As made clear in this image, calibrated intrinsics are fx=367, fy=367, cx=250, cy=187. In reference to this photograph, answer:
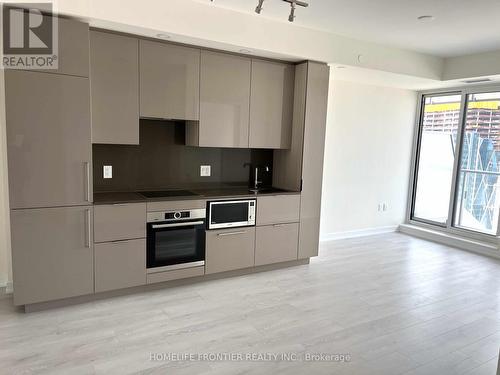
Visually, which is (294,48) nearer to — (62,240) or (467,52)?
(467,52)

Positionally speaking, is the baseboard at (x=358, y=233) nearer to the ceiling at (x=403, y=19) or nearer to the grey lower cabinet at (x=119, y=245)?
the ceiling at (x=403, y=19)

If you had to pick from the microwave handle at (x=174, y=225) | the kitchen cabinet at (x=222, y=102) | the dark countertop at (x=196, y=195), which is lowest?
the microwave handle at (x=174, y=225)

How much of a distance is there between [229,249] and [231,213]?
393mm

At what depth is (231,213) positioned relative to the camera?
13.0ft

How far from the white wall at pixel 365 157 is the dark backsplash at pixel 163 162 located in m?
1.68

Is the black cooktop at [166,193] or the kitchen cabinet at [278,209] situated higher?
the black cooktop at [166,193]

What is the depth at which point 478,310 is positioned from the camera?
3.49 meters

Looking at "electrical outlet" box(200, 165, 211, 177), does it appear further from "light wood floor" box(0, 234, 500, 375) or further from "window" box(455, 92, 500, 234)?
"window" box(455, 92, 500, 234)

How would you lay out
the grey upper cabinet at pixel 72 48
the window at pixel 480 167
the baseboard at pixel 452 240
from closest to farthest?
the grey upper cabinet at pixel 72 48
the baseboard at pixel 452 240
the window at pixel 480 167

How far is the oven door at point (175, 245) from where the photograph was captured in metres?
3.54

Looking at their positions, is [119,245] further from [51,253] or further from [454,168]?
[454,168]

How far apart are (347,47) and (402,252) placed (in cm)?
293

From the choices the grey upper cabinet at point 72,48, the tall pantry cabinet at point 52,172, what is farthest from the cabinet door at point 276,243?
the grey upper cabinet at point 72,48

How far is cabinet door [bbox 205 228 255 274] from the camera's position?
3.87 m
